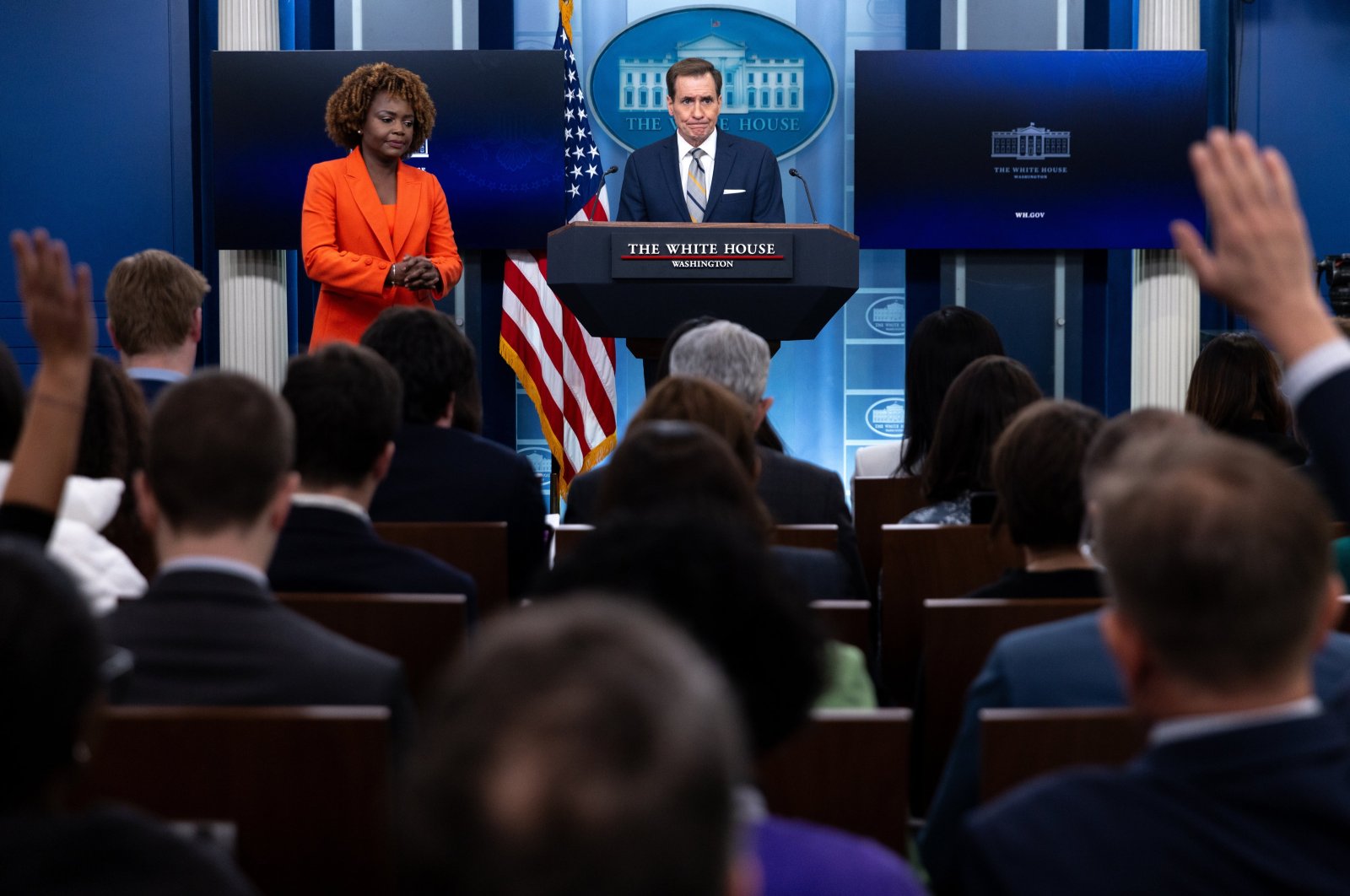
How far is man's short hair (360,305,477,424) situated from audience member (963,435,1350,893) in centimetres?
230

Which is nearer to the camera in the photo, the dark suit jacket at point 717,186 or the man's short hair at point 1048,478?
the man's short hair at point 1048,478

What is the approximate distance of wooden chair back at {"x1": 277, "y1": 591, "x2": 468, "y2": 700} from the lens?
1.94 m

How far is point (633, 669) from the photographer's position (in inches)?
24.4

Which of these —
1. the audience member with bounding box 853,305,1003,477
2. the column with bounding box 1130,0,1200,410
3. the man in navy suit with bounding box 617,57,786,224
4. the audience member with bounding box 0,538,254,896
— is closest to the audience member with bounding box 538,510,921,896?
the audience member with bounding box 0,538,254,896

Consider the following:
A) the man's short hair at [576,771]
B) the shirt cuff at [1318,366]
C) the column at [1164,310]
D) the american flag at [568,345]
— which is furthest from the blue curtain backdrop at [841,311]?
the man's short hair at [576,771]

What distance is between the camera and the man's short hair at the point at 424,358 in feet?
10.5

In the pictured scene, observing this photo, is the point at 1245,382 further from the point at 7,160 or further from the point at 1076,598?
the point at 7,160

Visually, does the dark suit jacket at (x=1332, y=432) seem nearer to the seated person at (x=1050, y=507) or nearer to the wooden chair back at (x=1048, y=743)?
the wooden chair back at (x=1048, y=743)

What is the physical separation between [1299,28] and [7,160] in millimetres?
6448

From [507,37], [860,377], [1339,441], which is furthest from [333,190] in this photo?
[1339,441]

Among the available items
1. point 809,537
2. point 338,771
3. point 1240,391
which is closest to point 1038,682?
point 338,771

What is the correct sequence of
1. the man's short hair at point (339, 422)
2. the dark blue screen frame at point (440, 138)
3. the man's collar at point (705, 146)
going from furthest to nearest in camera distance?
the dark blue screen frame at point (440, 138)
the man's collar at point (705, 146)
the man's short hair at point (339, 422)

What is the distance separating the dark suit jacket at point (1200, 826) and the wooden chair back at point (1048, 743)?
0.33 meters

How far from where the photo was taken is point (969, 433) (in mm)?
3199
